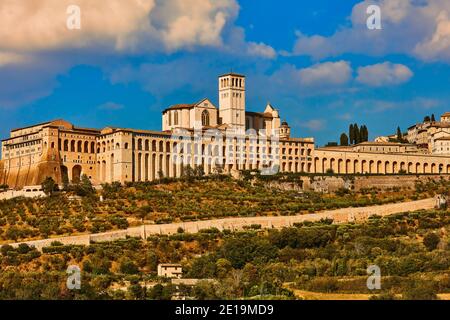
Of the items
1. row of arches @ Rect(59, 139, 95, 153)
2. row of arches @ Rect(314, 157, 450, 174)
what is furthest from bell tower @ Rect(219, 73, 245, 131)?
row of arches @ Rect(59, 139, 95, 153)

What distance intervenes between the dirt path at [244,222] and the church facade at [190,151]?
14785mm

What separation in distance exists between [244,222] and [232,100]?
2343 cm

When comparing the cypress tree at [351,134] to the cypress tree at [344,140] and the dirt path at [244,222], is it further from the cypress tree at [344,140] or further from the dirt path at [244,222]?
the dirt path at [244,222]

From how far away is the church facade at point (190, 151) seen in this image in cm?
7756

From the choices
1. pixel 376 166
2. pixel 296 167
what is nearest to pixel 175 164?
pixel 296 167

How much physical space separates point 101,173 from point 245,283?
35.0 m

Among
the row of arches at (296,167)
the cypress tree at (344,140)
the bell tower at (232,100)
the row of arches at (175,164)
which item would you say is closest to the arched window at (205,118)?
the bell tower at (232,100)

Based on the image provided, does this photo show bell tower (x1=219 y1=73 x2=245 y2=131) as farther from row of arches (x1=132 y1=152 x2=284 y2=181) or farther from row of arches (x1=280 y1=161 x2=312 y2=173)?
row of arches (x1=280 y1=161 x2=312 y2=173)

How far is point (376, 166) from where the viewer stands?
86.7m

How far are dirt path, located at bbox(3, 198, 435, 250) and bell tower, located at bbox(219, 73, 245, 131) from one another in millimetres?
19116

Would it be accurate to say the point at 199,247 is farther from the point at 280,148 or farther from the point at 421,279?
the point at 280,148

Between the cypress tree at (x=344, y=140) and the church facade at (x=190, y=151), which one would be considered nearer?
the church facade at (x=190, y=151)

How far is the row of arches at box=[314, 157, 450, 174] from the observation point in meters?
85.3
